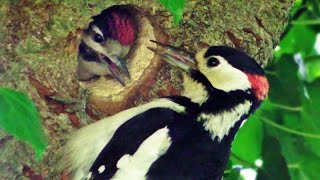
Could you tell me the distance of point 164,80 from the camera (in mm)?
3783

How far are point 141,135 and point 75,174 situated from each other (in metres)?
0.35

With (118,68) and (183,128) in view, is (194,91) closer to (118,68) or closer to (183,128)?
(183,128)

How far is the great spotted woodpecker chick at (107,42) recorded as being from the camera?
4.08 metres

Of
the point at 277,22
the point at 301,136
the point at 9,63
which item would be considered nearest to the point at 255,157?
the point at 301,136

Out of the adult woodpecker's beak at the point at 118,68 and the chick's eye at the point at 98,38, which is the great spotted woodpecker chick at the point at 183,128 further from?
the chick's eye at the point at 98,38

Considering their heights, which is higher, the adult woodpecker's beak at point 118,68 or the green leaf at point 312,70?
the adult woodpecker's beak at point 118,68

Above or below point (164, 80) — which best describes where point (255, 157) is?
below

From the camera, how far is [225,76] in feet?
11.4

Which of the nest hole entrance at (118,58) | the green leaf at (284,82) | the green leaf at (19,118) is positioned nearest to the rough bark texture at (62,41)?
the nest hole entrance at (118,58)

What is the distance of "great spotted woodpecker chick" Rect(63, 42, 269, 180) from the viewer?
3.12 metres

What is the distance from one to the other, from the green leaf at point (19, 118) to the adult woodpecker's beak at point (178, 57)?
1.22 meters

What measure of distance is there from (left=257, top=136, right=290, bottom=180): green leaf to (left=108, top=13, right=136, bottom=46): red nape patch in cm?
86

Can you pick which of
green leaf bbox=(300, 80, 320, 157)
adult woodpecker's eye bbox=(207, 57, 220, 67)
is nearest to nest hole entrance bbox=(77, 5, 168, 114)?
adult woodpecker's eye bbox=(207, 57, 220, 67)

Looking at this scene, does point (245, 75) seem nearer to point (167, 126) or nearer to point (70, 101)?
point (167, 126)
